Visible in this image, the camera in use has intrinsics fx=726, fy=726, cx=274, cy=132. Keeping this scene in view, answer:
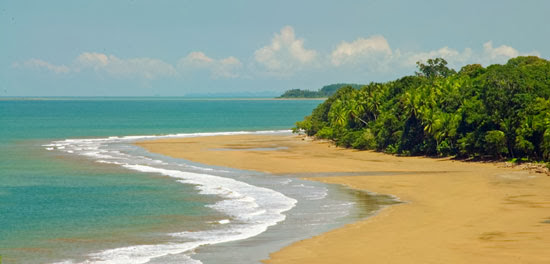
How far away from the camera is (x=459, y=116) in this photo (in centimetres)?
5988

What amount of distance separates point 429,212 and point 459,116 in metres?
28.0

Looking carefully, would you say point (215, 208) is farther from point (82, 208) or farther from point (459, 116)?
point (459, 116)

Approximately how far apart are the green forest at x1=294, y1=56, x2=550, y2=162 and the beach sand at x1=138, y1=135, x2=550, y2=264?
2173 millimetres

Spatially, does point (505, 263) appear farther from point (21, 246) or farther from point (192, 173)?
point (192, 173)

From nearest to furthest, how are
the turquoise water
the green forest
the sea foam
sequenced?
the sea foam → the turquoise water → the green forest

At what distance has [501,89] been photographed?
57.1 metres

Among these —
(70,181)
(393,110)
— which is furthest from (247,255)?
(393,110)

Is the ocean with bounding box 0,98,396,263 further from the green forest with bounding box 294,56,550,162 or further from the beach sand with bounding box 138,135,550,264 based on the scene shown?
the green forest with bounding box 294,56,550,162

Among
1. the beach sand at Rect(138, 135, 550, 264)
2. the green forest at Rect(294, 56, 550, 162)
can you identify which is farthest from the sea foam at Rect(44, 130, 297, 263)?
the green forest at Rect(294, 56, 550, 162)

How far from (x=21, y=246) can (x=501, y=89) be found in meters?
41.1

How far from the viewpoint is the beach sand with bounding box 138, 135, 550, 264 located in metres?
24.4

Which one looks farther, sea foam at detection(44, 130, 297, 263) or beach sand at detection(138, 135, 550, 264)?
sea foam at detection(44, 130, 297, 263)

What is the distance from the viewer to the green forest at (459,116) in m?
54.1

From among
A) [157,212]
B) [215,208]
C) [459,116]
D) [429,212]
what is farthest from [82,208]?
[459,116]
